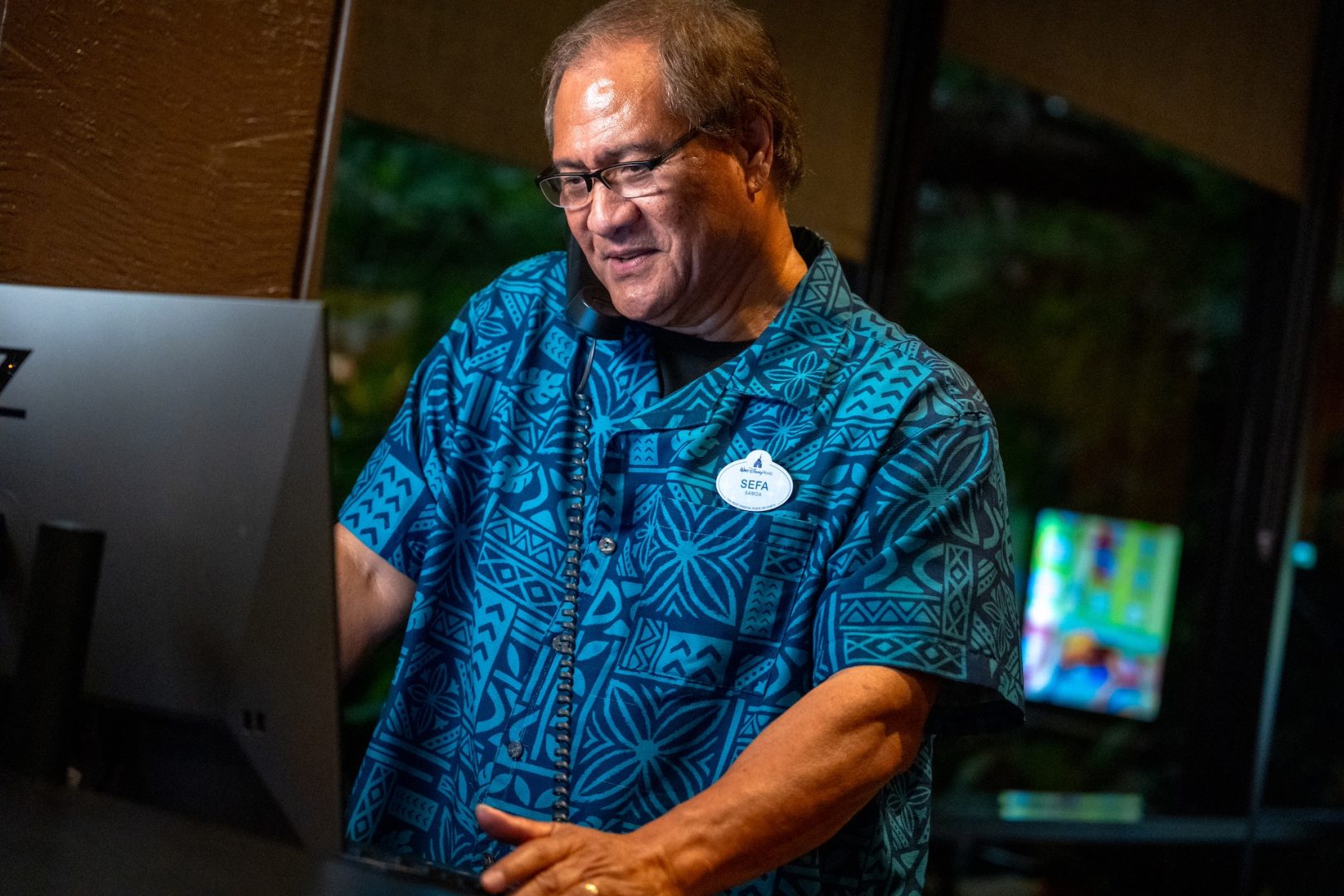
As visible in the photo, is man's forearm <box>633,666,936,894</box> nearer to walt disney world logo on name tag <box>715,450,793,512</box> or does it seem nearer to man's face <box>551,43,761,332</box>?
walt disney world logo on name tag <box>715,450,793,512</box>

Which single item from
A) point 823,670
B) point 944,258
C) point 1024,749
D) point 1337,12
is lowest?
point 1024,749

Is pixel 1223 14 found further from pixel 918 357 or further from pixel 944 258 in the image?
pixel 918 357

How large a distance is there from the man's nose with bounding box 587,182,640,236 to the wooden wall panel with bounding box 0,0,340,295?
389 mm

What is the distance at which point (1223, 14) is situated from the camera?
3572mm

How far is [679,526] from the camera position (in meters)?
1.30

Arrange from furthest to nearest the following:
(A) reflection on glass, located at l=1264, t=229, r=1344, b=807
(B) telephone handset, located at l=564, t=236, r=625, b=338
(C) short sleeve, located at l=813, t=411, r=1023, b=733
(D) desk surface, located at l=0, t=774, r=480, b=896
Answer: (A) reflection on glass, located at l=1264, t=229, r=1344, b=807
(B) telephone handset, located at l=564, t=236, r=625, b=338
(C) short sleeve, located at l=813, t=411, r=1023, b=733
(D) desk surface, located at l=0, t=774, r=480, b=896

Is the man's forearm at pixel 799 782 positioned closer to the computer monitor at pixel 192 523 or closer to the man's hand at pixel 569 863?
the man's hand at pixel 569 863

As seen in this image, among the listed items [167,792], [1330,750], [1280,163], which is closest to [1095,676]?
[1330,750]

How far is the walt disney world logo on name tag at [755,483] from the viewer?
4.19 feet

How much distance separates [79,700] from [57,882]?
0.18m

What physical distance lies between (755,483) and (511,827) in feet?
1.51

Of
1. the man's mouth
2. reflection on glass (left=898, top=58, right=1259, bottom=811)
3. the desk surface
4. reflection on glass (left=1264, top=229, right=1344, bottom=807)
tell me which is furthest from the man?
reflection on glass (left=898, top=58, right=1259, bottom=811)

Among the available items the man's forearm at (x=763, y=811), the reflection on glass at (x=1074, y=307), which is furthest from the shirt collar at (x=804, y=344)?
the reflection on glass at (x=1074, y=307)

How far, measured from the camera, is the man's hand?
903 mm
